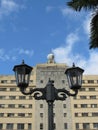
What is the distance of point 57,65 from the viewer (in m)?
97.4

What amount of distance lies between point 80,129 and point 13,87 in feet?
70.0

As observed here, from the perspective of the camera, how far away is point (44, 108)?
9012 cm

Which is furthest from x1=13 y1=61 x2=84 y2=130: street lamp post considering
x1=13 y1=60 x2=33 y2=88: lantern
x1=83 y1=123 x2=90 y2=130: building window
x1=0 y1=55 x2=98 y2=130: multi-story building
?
x1=83 y1=123 x2=90 y2=130: building window

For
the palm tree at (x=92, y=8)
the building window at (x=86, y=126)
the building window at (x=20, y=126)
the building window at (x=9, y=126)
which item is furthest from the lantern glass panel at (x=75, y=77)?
the building window at (x=86, y=126)

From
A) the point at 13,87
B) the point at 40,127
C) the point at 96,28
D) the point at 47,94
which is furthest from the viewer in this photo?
the point at 13,87

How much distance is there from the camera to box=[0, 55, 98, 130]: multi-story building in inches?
3469

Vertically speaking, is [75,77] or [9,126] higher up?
[75,77]

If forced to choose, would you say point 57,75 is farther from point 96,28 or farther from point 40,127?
point 96,28

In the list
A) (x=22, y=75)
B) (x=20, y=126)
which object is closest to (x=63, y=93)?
(x=22, y=75)

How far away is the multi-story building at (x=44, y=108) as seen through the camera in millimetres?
88125

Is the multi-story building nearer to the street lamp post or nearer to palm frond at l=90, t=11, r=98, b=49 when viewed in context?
palm frond at l=90, t=11, r=98, b=49

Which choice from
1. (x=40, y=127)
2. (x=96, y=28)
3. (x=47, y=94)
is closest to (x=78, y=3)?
(x=96, y=28)

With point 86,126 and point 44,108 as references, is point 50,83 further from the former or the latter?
point 44,108

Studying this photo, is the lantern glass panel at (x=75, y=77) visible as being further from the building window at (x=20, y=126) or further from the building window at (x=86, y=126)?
the building window at (x=86, y=126)
